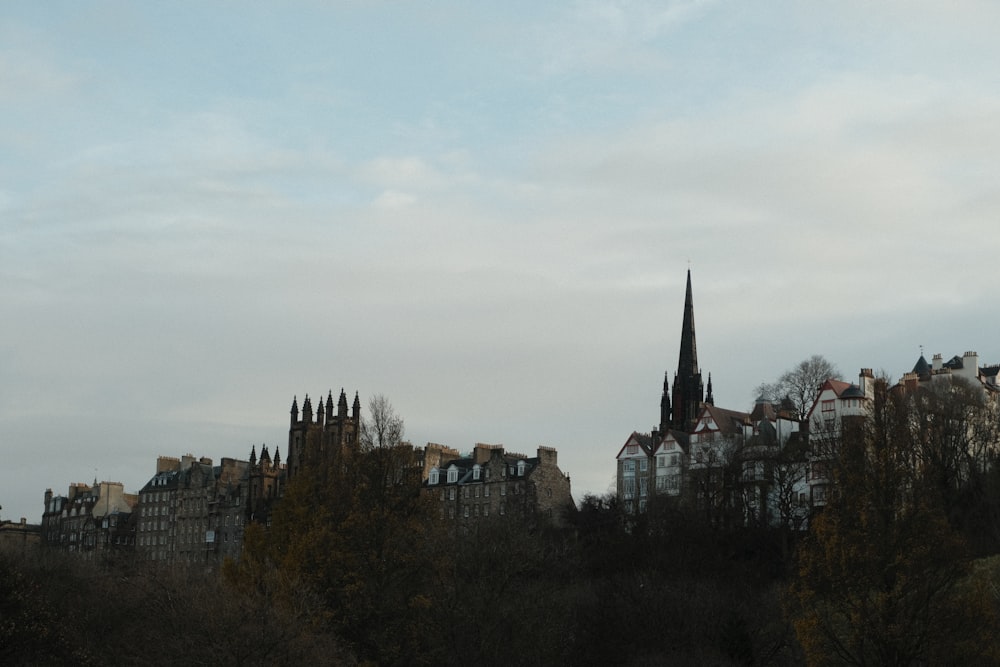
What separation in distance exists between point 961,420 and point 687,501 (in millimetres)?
18616

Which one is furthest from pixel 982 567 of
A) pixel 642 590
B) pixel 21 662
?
pixel 21 662

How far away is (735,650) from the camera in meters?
64.7

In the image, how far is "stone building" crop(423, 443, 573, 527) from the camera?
125 m

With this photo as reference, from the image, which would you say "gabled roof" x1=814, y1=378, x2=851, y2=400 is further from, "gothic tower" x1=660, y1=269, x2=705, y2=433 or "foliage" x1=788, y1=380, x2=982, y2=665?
"foliage" x1=788, y1=380, x2=982, y2=665

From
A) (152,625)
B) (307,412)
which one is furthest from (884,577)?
(307,412)

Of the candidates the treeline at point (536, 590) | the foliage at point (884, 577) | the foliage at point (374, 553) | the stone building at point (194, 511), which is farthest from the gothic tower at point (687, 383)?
the foliage at point (884, 577)

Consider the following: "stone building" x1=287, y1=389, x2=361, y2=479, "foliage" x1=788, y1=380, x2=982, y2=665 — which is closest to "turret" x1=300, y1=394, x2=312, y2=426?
"stone building" x1=287, y1=389, x2=361, y2=479

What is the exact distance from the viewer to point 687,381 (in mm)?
157375

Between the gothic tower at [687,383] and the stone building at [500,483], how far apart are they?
12.2 metres

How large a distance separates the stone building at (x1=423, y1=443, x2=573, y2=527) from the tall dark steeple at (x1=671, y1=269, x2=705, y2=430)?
55.4 feet

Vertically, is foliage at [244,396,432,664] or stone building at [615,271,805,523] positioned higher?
stone building at [615,271,805,523]

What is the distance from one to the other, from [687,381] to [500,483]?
3625 centimetres

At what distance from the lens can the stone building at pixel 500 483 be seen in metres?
125

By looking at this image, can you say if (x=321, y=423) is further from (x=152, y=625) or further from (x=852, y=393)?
(x=152, y=625)
